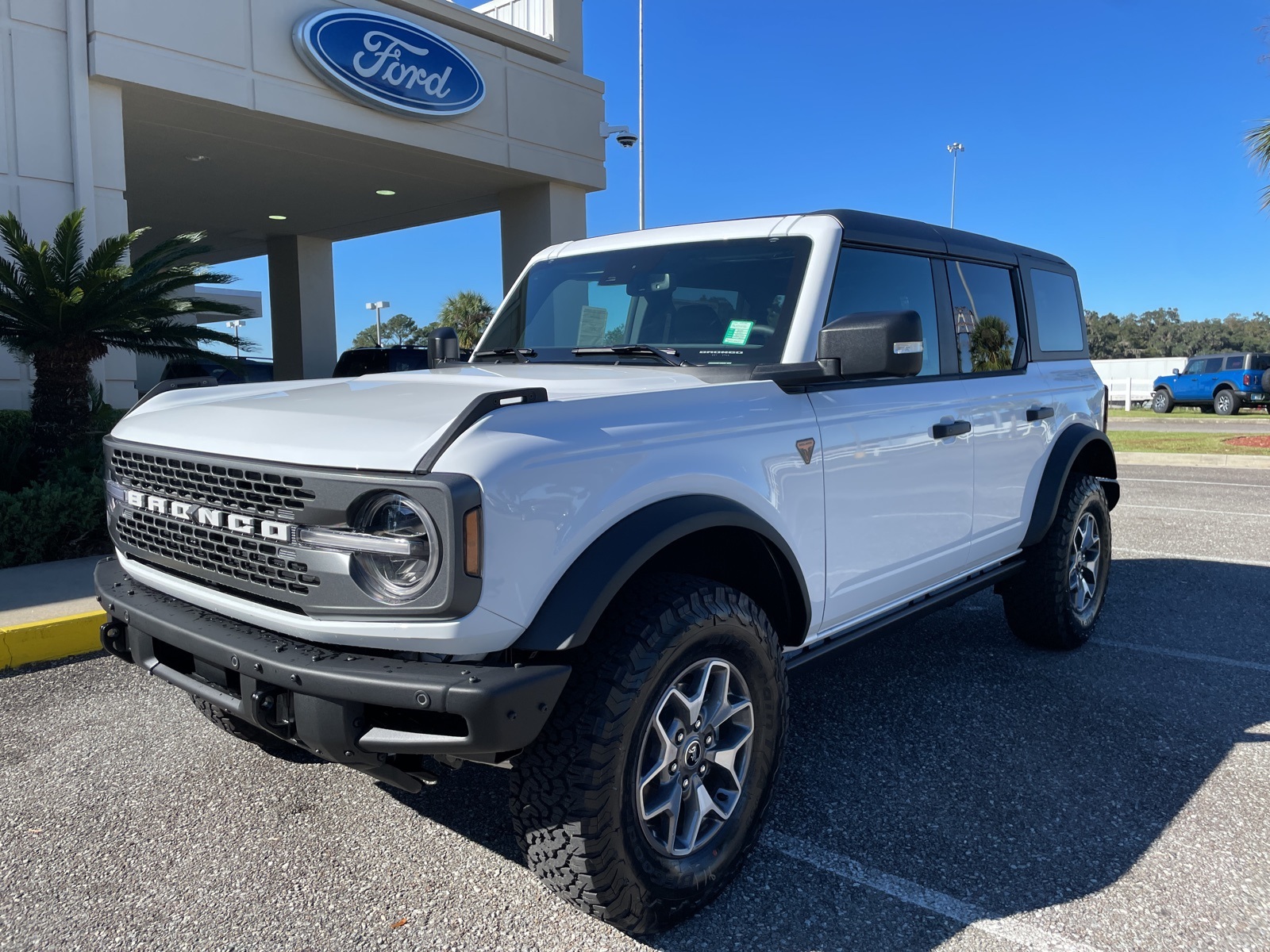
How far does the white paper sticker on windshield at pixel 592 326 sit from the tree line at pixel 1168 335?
9321 centimetres

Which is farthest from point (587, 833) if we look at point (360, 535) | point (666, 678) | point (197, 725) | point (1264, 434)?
point (1264, 434)

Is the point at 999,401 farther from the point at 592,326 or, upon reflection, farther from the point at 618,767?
the point at 618,767

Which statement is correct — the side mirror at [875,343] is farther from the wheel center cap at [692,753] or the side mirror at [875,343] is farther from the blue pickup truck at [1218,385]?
the blue pickup truck at [1218,385]

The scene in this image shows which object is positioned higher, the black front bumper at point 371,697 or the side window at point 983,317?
the side window at point 983,317

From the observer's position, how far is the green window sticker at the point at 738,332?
10.6ft

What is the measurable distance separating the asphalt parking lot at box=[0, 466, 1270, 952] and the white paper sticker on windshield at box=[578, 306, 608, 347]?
1.47m

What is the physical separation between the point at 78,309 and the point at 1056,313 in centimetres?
707

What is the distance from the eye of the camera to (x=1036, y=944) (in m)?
2.41

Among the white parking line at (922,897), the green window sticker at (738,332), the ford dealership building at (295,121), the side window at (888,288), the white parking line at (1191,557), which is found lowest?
the white parking line at (922,897)

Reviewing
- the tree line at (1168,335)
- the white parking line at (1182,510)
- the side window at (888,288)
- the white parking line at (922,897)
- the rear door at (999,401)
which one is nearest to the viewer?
the white parking line at (922,897)

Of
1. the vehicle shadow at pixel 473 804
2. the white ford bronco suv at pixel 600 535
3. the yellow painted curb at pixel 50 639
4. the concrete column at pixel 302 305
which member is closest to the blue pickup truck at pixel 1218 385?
the concrete column at pixel 302 305

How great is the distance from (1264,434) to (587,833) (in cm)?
1913

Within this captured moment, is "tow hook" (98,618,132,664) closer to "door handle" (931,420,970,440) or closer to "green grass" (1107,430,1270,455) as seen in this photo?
"door handle" (931,420,970,440)

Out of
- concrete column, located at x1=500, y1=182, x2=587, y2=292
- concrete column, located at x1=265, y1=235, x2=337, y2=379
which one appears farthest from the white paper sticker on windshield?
concrete column, located at x1=265, y1=235, x2=337, y2=379
